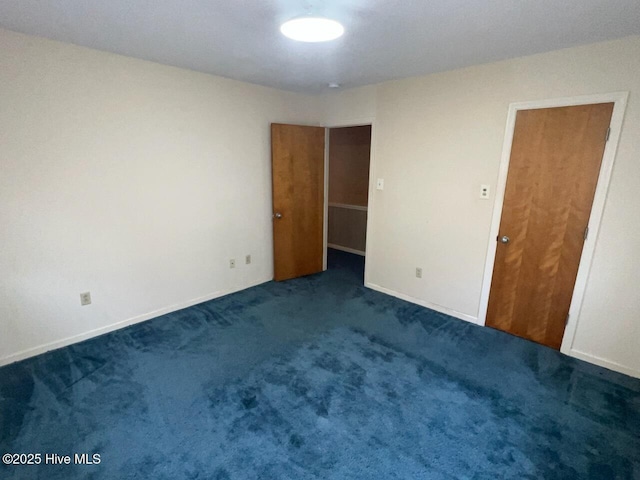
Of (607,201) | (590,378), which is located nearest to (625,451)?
(590,378)

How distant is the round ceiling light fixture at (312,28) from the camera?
1648 millimetres

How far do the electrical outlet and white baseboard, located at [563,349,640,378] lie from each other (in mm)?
3962

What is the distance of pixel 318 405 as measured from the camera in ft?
6.81

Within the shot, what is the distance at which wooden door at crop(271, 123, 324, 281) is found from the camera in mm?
3854

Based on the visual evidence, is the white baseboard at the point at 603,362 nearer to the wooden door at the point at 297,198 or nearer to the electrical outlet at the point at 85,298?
the wooden door at the point at 297,198

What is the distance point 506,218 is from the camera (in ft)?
9.28

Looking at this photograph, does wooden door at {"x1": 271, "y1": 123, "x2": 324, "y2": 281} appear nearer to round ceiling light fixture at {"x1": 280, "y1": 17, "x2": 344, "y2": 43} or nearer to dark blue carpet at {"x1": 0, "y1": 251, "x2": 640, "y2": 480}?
dark blue carpet at {"x1": 0, "y1": 251, "x2": 640, "y2": 480}

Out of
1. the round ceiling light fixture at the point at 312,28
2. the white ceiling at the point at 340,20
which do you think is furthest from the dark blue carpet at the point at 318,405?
the white ceiling at the point at 340,20

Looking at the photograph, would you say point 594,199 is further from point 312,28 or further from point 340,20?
point 312,28

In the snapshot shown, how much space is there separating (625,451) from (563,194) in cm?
168

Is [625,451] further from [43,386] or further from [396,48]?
[43,386]

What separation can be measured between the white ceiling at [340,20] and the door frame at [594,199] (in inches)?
14.9

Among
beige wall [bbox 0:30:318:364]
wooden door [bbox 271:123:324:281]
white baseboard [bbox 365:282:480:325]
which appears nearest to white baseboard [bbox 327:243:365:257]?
wooden door [bbox 271:123:324:281]

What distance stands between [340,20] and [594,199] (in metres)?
2.17
